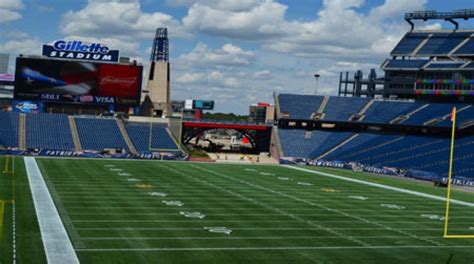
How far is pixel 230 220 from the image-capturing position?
26500mm

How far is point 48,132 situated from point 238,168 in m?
22.1

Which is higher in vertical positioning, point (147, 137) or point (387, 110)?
point (387, 110)

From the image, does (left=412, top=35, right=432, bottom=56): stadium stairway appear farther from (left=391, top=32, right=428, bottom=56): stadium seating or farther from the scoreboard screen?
the scoreboard screen

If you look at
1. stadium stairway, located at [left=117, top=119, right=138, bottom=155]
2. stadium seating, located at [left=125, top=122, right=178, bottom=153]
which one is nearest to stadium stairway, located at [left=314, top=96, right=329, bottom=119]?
stadium seating, located at [left=125, top=122, right=178, bottom=153]

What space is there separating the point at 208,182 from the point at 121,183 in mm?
6212

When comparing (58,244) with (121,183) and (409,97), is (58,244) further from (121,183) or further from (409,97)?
(409,97)

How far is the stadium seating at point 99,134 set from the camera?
63.1m

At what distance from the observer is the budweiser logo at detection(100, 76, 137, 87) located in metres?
67.6

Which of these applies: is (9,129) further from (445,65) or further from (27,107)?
(445,65)

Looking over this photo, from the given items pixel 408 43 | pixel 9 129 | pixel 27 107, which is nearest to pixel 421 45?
pixel 408 43

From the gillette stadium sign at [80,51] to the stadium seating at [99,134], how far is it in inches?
278

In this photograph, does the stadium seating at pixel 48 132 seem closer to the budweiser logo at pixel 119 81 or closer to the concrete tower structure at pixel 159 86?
the budweiser logo at pixel 119 81

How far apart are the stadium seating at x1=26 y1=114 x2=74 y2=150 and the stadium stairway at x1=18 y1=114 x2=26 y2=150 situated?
0.99ft

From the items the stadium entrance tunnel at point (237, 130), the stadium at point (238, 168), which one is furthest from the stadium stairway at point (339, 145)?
the stadium entrance tunnel at point (237, 130)
